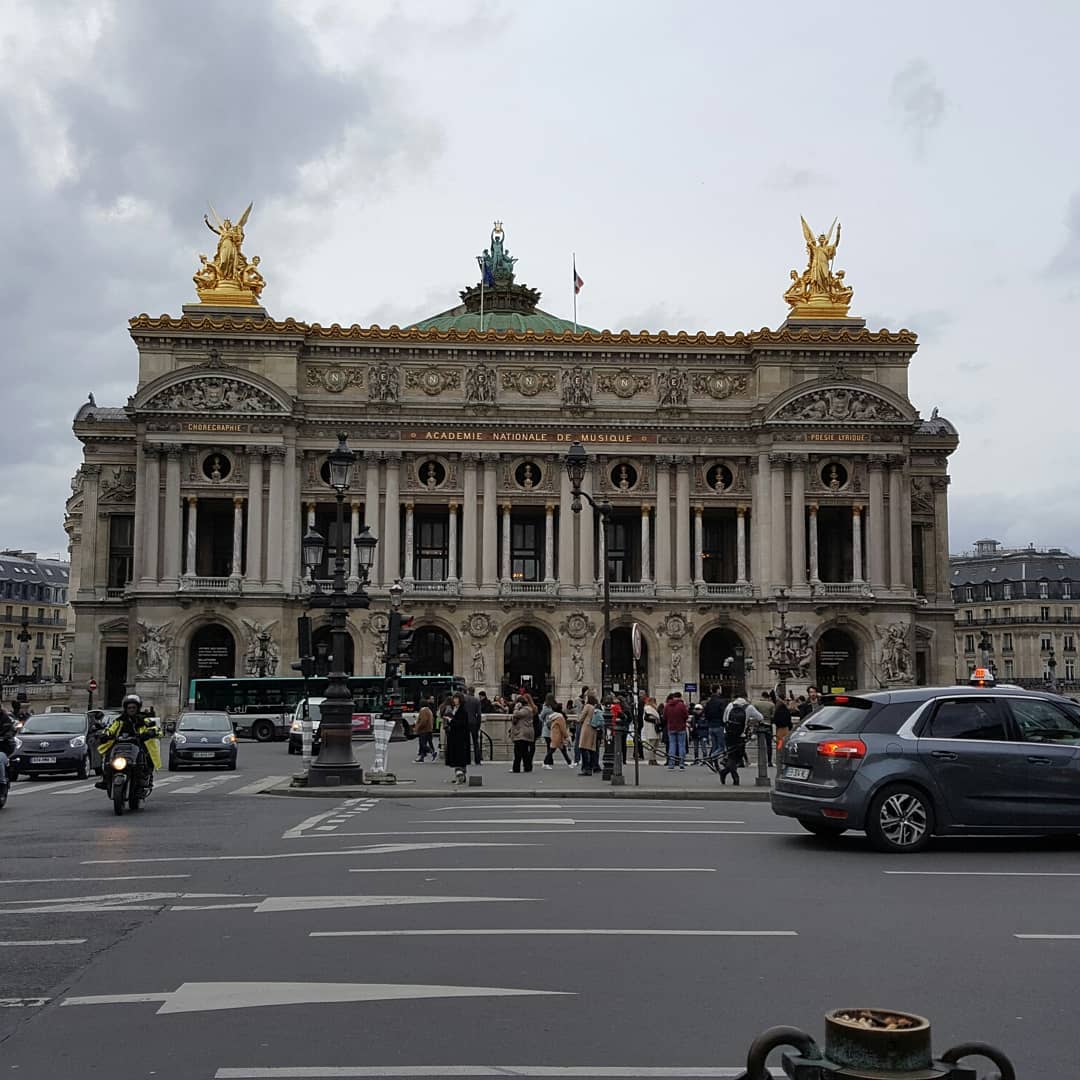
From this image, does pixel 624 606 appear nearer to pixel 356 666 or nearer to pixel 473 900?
pixel 356 666

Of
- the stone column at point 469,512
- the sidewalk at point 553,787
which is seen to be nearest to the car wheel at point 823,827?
the sidewalk at point 553,787

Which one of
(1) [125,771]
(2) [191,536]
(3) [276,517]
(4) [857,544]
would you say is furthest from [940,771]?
(2) [191,536]

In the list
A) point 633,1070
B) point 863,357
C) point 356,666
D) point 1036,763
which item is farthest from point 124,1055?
point 863,357

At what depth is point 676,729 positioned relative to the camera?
111 ft

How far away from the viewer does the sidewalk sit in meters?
26.0

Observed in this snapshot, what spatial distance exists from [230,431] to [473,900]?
6012cm

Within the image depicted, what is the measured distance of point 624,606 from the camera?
70.6 metres

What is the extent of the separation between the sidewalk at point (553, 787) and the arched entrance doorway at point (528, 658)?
35.8 meters

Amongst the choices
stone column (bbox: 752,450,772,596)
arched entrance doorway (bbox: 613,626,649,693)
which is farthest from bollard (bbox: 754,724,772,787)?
stone column (bbox: 752,450,772,596)

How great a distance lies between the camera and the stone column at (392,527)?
70.8 m

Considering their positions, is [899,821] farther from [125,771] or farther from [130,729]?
[130,729]

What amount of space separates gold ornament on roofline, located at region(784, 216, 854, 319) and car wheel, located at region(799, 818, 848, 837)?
59.3 m

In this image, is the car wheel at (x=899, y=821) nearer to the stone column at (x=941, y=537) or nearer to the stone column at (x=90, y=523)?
the stone column at (x=941, y=537)

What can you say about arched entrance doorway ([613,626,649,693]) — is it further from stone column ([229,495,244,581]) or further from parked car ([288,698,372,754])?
stone column ([229,495,244,581])
